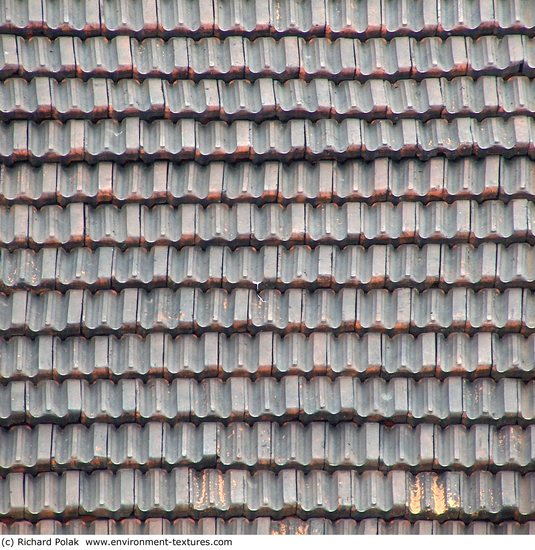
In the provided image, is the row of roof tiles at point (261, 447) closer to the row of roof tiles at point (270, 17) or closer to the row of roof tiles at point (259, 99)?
the row of roof tiles at point (259, 99)

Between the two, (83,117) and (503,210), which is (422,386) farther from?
(83,117)

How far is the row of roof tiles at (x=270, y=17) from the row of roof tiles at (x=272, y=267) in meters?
1.15

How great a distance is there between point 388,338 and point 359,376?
25 cm

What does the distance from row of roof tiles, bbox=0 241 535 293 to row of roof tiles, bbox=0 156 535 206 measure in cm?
27

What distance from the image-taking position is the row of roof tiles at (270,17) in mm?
5641

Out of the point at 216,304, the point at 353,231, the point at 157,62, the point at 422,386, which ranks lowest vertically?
the point at 422,386

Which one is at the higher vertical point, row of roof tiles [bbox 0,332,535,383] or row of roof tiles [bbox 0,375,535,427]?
row of roof tiles [bbox 0,332,535,383]

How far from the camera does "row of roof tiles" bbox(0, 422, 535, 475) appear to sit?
18.1ft

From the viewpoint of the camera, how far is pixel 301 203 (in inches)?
222

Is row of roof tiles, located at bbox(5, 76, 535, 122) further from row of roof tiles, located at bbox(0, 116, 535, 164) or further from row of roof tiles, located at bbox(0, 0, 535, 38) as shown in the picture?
row of roof tiles, located at bbox(0, 0, 535, 38)

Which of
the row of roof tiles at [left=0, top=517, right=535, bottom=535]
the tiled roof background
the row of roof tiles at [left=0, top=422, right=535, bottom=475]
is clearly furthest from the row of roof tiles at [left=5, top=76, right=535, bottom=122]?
the row of roof tiles at [left=0, top=517, right=535, bottom=535]

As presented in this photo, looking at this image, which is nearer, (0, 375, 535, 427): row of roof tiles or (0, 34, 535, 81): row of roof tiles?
(0, 375, 535, 427): row of roof tiles

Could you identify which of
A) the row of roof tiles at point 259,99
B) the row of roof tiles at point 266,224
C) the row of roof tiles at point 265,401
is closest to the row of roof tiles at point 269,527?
the row of roof tiles at point 265,401

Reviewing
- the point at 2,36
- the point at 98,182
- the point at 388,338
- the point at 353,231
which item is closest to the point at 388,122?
the point at 353,231
